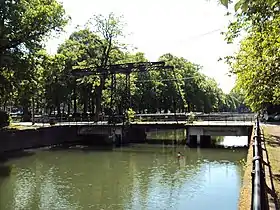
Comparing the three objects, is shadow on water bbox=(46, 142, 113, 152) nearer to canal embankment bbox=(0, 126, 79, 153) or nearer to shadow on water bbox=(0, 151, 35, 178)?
canal embankment bbox=(0, 126, 79, 153)

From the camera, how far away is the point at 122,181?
2219cm

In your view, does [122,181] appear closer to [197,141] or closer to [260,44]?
[260,44]

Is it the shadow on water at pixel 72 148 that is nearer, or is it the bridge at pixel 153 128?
the shadow on water at pixel 72 148

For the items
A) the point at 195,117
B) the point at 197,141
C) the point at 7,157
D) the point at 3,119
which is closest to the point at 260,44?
the point at 7,157

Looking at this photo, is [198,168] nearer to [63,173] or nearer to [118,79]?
[63,173]

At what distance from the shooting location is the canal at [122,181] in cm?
1683

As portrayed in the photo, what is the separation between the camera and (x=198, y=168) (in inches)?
1051

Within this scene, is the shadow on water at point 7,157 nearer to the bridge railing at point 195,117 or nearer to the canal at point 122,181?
the canal at point 122,181

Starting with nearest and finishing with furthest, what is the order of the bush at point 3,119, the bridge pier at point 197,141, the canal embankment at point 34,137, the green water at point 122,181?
the green water at point 122,181
the canal embankment at point 34,137
the bush at point 3,119
the bridge pier at point 197,141

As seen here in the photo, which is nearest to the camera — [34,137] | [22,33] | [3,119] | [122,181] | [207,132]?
[122,181]

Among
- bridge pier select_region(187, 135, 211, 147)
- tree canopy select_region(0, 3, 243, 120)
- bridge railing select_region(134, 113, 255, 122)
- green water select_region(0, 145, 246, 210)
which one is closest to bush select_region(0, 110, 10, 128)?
tree canopy select_region(0, 3, 243, 120)

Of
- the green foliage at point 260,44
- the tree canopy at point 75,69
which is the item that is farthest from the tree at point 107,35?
the green foliage at point 260,44

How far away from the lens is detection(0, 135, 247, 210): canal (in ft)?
55.2

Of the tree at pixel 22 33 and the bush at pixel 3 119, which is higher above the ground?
the tree at pixel 22 33
